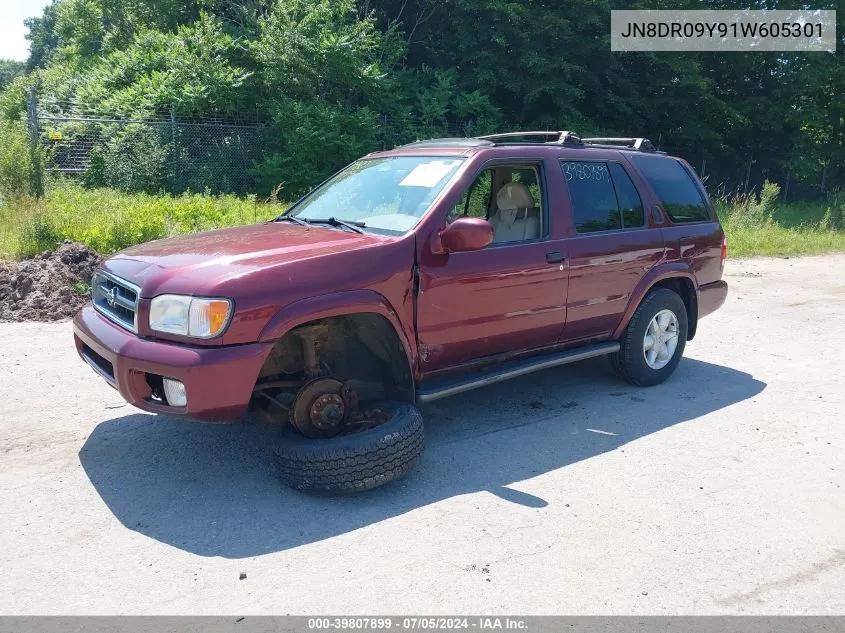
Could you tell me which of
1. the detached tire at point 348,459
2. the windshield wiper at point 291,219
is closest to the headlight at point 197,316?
the detached tire at point 348,459

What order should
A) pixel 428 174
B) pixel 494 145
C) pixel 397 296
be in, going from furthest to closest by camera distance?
A: pixel 494 145
pixel 428 174
pixel 397 296

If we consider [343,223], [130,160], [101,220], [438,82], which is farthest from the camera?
[438,82]

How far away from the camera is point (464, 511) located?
3.84 metres

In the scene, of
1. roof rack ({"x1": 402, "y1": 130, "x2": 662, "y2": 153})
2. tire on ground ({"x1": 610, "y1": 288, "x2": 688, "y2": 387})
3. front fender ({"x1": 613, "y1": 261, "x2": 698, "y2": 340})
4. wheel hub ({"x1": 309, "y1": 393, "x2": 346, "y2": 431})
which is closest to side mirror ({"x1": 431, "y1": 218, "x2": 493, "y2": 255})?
roof rack ({"x1": 402, "y1": 130, "x2": 662, "y2": 153})

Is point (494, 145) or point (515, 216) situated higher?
point (494, 145)

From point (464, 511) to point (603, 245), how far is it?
2481 millimetres

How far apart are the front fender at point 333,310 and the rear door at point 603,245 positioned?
1.60 metres

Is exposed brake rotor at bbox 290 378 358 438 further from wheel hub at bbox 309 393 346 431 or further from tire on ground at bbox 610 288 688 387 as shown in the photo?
tire on ground at bbox 610 288 688 387

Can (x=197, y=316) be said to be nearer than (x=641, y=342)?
Yes

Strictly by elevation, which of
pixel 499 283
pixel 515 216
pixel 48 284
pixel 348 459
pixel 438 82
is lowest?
pixel 348 459

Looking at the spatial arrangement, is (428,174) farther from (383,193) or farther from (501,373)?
(501,373)

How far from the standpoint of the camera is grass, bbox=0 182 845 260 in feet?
30.1

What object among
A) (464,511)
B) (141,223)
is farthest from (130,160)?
(464,511)
